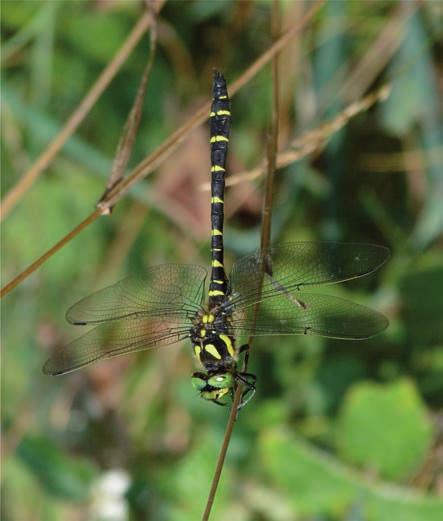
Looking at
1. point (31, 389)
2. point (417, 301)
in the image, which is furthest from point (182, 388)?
point (417, 301)

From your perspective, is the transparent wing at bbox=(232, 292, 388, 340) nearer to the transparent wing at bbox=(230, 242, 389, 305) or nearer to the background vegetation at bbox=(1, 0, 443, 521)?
the transparent wing at bbox=(230, 242, 389, 305)

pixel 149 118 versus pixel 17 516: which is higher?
pixel 149 118

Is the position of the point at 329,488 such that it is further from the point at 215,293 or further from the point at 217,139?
the point at 217,139

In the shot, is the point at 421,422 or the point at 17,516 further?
the point at 17,516

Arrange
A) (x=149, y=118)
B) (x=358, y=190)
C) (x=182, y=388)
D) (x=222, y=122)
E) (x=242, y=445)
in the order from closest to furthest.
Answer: (x=222, y=122) → (x=242, y=445) → (x=182, y=388) → (x=358, y=190) → (x=149, y=118)

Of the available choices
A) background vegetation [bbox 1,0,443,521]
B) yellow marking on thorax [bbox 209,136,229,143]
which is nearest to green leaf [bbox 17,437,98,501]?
background vegetation [bbox 1,0,443,521]

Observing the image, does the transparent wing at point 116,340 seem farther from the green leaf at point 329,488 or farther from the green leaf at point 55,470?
the green leaf at point 55,470

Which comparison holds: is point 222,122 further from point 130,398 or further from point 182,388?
point 130,398
